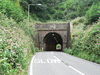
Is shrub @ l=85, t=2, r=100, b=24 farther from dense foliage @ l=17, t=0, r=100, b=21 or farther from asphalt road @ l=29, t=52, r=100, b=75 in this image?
asphalt road @ l=29, t=52, r=100, b=75

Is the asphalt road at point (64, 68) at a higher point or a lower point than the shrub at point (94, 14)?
lower

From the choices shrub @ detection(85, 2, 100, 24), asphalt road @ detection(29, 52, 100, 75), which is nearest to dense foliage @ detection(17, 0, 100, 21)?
shrub @ detection(85, 2, 100, 24)

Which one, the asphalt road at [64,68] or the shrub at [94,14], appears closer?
the asphalt road at [64,68]

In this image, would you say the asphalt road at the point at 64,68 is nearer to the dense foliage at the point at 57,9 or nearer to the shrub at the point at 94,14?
the shrub at the point at 94,14

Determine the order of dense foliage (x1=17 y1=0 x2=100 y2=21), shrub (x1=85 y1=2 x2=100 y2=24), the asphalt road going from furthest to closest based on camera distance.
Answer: dense foliage (x1=17 y1=0 x2=100 y2=21), shrub (x1=85 y1=2 x2=100 y2=24), the asphalt road

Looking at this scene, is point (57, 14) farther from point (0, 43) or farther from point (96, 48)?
point (0, 43)

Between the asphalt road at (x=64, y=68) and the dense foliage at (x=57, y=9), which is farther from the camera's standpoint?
the dense foliage at (x=57, y=9)

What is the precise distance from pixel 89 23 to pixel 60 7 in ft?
121

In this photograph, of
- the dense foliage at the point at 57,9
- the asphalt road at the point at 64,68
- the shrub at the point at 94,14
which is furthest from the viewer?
the dense foliage at the point at 57,9

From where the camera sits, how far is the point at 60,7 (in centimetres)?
6638

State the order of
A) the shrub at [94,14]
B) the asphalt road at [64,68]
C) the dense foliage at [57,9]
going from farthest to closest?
the dense foliage at [57,9] < the shrub at [94,14] < the asphalt road at [64,68]

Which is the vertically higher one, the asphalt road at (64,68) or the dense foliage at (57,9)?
the dense foliage at (57,9)

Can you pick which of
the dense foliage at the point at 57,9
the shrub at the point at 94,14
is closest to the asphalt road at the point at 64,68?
the shrub at the point at 94,14

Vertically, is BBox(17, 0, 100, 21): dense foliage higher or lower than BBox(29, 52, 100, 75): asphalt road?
higher
